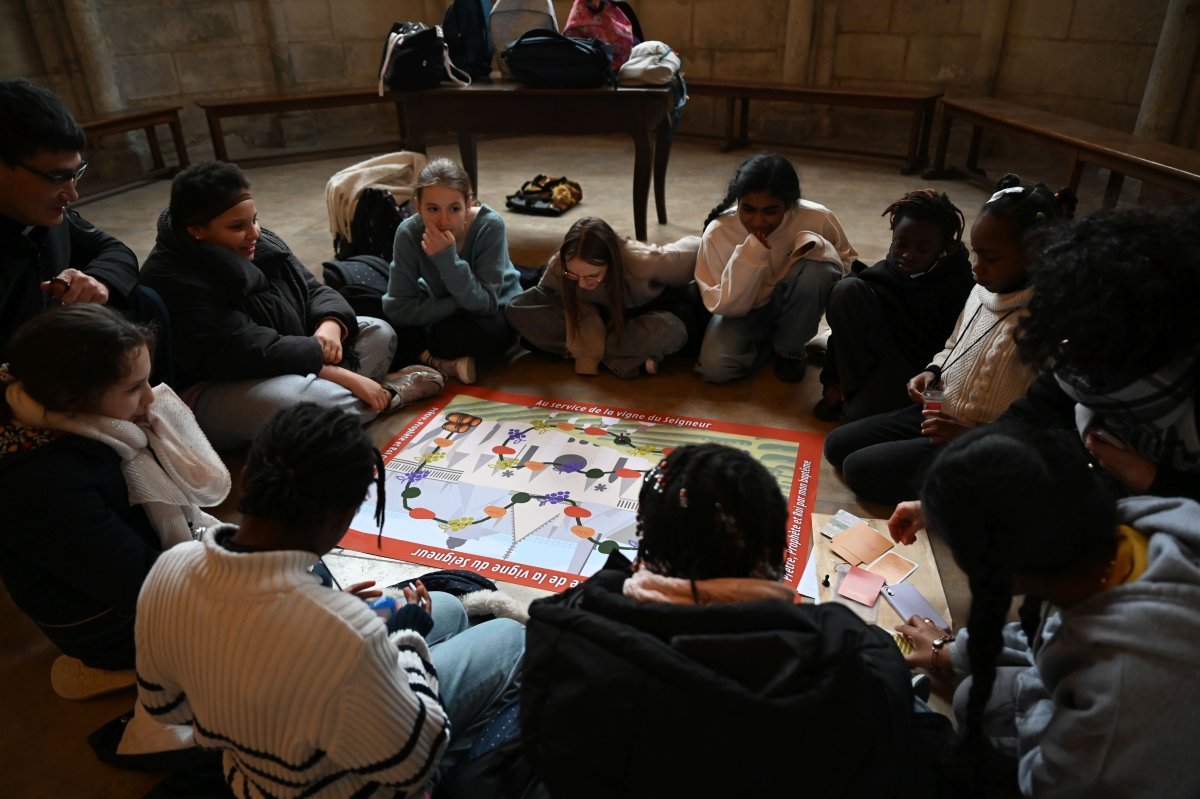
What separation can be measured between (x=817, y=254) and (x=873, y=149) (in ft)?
14.1

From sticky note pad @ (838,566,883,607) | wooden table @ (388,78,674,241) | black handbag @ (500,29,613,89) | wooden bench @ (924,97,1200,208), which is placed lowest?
sticky note pad @ (838,566,883,607)

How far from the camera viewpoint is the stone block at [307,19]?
22.0 ft

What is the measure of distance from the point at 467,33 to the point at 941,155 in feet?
11.6

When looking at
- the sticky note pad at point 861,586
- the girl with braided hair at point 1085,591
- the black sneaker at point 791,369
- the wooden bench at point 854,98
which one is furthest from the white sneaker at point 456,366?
the wooden bench at point 854,98

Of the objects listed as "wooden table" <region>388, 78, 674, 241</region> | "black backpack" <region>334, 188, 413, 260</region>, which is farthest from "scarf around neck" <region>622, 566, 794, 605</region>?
"wooden table" <region>388, 78, 674, 241</region>

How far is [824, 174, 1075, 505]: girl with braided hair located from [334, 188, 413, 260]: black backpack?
2.27 metres

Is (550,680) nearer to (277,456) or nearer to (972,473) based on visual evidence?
(277,456)

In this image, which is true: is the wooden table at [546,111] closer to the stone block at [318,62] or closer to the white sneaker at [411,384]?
the white sneaker at [411,384]

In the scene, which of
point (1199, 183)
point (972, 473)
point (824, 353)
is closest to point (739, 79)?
point (1199, 183)

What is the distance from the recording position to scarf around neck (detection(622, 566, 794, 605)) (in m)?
1.01

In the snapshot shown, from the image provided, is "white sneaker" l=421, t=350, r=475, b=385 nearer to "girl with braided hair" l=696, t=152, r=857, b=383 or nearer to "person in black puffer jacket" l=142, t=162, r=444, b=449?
"person in black puffer jacket" l=142, t=162, r=444, b=449

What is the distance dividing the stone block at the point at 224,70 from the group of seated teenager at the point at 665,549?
16.9ft

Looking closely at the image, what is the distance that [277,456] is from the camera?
107cm

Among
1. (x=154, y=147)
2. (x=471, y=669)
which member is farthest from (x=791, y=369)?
(x=154, y=147)
